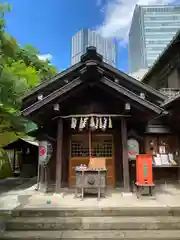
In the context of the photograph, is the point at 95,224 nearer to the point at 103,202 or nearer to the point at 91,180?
the point at 103,202

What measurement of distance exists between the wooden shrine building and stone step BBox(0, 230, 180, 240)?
254 cm

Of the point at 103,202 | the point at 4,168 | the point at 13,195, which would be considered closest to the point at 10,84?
the point at 13,195

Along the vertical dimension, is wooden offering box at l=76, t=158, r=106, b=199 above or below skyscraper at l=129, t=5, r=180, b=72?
below

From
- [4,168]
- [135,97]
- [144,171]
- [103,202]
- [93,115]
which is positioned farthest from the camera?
[4,168]

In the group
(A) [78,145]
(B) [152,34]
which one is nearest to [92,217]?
(A) [78,145]

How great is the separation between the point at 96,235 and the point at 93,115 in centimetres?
398

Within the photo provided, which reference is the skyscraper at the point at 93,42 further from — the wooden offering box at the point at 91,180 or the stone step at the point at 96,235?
the stone step at the point at 96,235

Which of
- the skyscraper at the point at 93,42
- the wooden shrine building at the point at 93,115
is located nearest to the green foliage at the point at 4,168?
the wooden shrine building at the point at 93,115

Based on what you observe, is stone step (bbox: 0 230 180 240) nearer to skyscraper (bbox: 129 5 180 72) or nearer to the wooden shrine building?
the wooden shrine building

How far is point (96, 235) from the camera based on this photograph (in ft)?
14.0

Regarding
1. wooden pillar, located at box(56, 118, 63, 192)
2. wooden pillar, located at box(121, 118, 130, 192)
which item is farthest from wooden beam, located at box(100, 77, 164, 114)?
wooden pillar, located at box(56, 118, 63, 192)

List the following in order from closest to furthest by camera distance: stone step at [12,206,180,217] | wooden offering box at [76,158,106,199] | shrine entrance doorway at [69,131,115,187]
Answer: stone step at [12,206,180,217] < wooden offering box at [76,158,106,199] < shrine entrance doorway at [69,131,115,187]

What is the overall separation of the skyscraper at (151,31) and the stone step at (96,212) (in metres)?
22.5

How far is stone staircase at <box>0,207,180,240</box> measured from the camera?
4254mm
